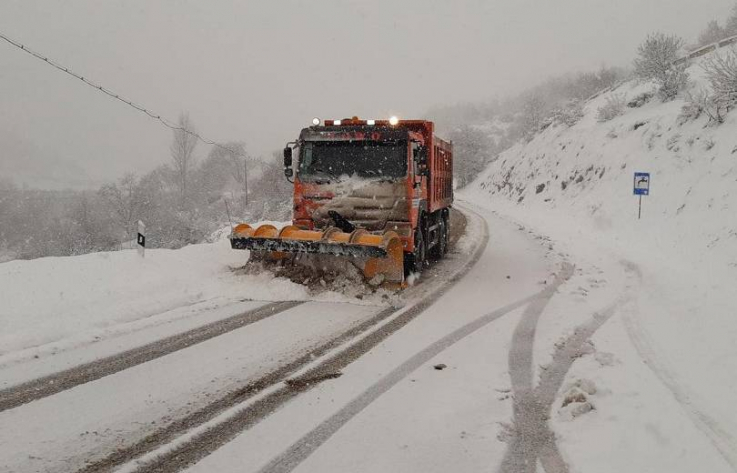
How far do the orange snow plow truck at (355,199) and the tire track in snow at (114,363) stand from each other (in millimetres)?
1862

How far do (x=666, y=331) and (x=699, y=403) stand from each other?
2166mm

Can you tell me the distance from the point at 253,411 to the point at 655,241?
41.8ft

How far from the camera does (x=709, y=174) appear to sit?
1351 centimetres

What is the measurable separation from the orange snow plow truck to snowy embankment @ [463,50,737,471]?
137 inches

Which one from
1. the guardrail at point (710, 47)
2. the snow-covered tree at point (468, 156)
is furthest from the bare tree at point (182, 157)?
the guardrail at point (710, 47)

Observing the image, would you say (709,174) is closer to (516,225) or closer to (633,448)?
(516,225)

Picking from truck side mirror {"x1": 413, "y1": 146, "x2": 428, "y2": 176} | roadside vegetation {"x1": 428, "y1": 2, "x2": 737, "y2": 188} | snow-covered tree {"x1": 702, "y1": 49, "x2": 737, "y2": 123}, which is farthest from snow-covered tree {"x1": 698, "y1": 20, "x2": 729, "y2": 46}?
truck side mirror {"x1": 413, "y1": 146, "x2": 428, "y2": 176}

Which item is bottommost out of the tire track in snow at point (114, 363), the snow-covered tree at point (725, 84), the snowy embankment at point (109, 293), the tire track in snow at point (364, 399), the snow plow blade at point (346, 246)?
the tire track in snow at point (364, 399)

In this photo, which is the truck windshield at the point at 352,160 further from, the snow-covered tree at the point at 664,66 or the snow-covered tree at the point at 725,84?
the snow-covered tree at the point at 664,66

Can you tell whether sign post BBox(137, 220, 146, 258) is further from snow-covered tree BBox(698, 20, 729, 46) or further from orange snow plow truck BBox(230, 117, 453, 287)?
snow-covered tree BBox(698, 20, 729, 46)

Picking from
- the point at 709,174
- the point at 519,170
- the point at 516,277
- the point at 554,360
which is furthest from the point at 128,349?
the point at 519,170

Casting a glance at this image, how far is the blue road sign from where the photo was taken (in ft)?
48.1

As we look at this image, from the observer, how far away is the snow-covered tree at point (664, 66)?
21.8 meters

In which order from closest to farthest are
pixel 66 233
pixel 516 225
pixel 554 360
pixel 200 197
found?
pixel 554 360
pixel 516 225
pixel 66 233
pixel 200 197
